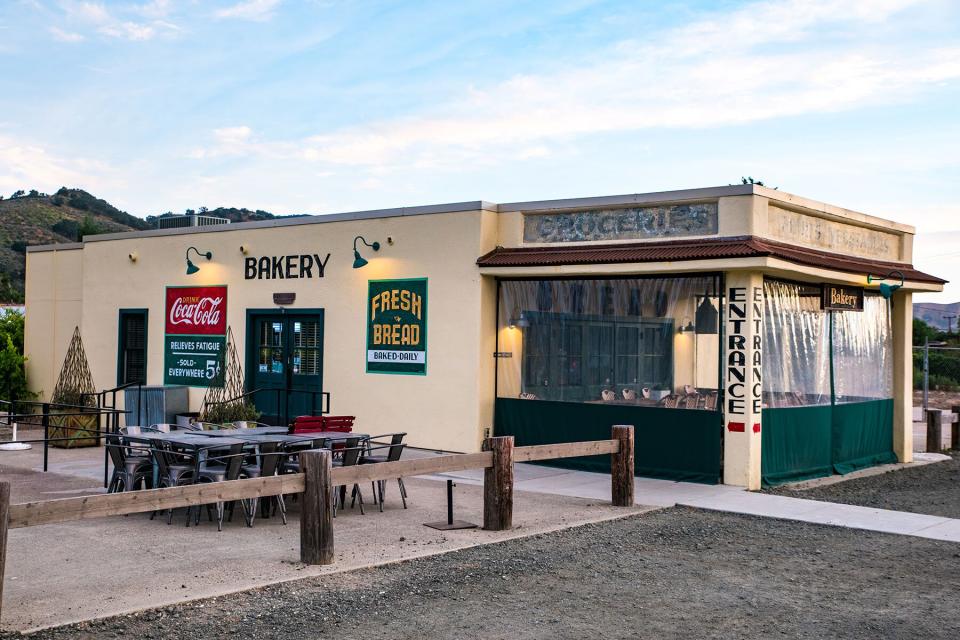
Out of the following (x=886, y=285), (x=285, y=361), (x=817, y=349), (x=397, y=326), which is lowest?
(x=285, y=361)

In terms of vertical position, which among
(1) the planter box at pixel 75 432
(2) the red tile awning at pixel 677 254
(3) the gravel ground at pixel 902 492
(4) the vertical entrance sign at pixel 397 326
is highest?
(2) the red tile awning at pixel 677 254

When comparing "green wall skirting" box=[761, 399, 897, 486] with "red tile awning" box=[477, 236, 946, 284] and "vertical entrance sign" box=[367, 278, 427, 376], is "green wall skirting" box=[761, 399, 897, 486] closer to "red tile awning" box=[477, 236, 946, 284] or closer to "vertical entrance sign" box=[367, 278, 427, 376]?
"red tile awning" box=[477, 236, 946, 284]

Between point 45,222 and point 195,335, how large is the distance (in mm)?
53000

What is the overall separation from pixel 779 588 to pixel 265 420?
35.9 feet

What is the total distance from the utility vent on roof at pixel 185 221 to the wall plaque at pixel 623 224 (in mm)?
7474

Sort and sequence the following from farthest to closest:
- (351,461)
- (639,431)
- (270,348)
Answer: (270,348) < (639,431) < (351,461)

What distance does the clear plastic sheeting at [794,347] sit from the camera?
42.8 feet

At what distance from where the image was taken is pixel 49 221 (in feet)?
216

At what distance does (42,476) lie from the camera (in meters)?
12.7

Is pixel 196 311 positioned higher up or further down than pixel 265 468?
higher up

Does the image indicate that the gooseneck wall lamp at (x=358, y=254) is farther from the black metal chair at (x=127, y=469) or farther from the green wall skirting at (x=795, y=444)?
the green wall skirting at (x=795, y=444)

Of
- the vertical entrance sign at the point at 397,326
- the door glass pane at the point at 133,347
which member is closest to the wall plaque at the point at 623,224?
the vertical entrance sign at the point at 397,326

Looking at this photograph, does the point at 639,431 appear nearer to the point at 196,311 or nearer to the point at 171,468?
the point at 171,468

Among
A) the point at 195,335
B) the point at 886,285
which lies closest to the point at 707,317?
the point at 886,285
